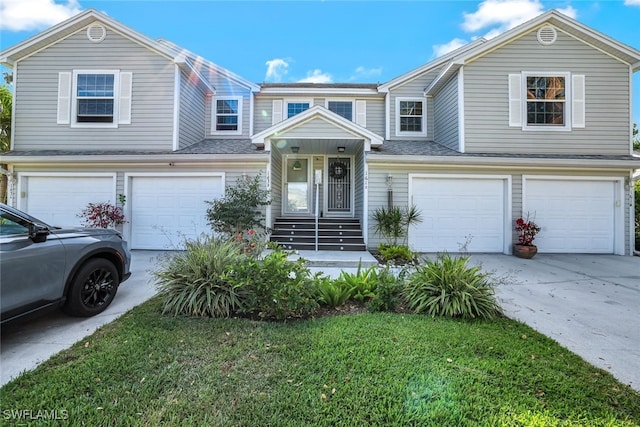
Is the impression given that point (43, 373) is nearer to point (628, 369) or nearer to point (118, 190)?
point (628, 369)

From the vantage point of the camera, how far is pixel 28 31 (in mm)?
8875

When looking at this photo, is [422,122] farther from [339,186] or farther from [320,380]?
[320,380]

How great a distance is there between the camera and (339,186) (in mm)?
10250

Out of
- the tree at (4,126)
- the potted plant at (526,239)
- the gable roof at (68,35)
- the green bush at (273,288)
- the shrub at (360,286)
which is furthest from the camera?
the tree at (4,126)

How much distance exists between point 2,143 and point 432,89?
1802cm

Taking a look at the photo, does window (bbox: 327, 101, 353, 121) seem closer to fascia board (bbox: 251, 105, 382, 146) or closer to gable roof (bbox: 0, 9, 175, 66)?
fascia board (bbox: 251, 105, 382, 146)

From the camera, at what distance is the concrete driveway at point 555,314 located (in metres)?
2.82

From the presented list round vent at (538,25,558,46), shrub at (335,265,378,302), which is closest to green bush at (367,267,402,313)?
shrub at (335,265,378,302)

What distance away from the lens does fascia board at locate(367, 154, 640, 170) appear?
26.0ft

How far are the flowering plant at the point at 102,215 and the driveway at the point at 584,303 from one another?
30.1 feet

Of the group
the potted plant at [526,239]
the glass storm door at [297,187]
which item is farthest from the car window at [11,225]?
the potted plant at [526,239]

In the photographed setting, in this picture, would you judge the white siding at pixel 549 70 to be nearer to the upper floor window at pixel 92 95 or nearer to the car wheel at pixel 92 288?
the car wheel at pixel 92 288

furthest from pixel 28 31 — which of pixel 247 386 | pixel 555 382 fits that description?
pixel 555 382

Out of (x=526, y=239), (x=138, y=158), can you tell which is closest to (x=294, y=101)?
(x=138, y=158)
